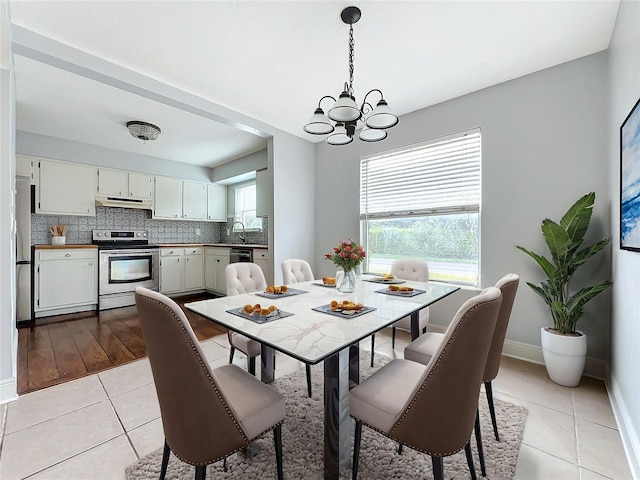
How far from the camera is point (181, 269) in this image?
530 cm

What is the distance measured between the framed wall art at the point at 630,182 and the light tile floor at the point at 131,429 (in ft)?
3.58

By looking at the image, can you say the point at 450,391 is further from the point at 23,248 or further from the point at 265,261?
the point at 23,248

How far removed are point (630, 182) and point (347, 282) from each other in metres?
1.66

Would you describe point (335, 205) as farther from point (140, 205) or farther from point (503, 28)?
point (140, 205)

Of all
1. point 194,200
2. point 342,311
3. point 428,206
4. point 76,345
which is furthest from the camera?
point 194,200

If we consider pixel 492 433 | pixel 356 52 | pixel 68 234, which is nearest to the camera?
pixel 492 433

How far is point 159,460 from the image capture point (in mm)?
1448

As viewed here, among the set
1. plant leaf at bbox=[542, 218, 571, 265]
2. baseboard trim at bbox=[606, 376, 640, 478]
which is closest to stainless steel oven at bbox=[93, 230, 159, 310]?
plant leaf at bbox=[542, 218, 571, 265]

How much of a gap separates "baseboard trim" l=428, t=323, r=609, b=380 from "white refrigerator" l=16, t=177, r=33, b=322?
215 inches

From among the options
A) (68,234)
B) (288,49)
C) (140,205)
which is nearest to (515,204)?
(288,49)

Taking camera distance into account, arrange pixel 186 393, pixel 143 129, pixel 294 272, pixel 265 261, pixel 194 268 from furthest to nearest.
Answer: pixel 194 268 < pixel 265 261 < pixel 143 129 < pixel 294 272 < pixel 186 393

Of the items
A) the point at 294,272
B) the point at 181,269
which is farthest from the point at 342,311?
the point at 181,269

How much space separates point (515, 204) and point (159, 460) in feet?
10.7

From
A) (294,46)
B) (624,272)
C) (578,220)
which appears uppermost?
(294,46)
